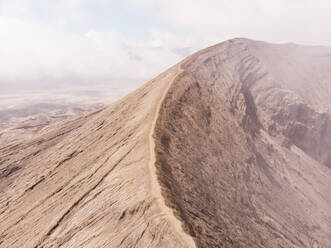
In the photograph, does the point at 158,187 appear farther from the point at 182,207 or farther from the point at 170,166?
the point at 170,166

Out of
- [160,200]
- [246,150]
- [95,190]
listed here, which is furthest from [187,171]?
[246,150]

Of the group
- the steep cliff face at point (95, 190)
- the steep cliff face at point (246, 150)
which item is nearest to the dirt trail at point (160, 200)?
the steep cliff face at point (95, 190)

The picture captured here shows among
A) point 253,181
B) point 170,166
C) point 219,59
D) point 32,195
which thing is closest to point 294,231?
point 253,181

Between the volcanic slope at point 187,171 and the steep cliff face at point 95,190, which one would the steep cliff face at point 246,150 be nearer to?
the volcanic slope at point 187,171

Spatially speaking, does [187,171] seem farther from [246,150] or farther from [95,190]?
[246,150]

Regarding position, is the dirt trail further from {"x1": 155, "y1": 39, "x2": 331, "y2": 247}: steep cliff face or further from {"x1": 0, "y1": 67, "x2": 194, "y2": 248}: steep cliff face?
{"x1": 155, "y1": 39, "x2": 331, "y2": 247}: steep cliff face

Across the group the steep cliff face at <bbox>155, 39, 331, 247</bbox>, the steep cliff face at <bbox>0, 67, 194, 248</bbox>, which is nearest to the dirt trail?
the steep cliff face at <bbox>0, 67, 194, 248</bbox>
